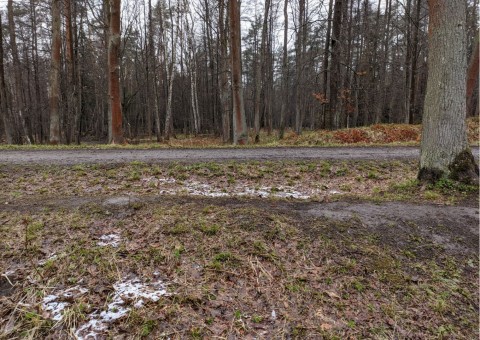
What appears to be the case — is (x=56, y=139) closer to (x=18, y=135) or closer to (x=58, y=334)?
(x=18, y=135)

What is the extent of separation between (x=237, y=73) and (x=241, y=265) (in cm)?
899

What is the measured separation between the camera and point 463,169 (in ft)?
16.2

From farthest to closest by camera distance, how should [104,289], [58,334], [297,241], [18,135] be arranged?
1. [18,135]
2. [297,241]
3. [104,289]
4. [58,334]

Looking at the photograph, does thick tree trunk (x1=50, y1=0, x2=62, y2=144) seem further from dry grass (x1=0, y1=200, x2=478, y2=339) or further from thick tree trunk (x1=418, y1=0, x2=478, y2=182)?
thick tree trunk (x1=418, y1=0, x2=478, y2=182)

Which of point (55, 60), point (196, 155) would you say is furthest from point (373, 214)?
point (55, 60)

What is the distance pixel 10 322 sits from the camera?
2.35 m

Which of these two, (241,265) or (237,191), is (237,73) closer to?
(237,191)

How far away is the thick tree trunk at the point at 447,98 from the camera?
4711mm

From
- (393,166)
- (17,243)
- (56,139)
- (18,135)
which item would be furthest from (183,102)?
(17,243)

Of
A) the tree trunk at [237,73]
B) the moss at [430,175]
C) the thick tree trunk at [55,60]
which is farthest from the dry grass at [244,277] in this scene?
the thick tree trunk at [55,60]

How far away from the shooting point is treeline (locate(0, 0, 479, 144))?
47.6 ft

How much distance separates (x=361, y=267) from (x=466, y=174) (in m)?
3.17

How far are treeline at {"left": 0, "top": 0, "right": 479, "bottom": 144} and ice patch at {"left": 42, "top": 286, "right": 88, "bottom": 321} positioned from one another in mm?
9031

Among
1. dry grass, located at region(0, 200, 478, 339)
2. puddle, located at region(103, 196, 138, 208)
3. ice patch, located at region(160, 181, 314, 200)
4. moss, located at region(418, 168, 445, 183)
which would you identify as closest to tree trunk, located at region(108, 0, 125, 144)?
ice patch, located at region(160, 181, 314, 200)
